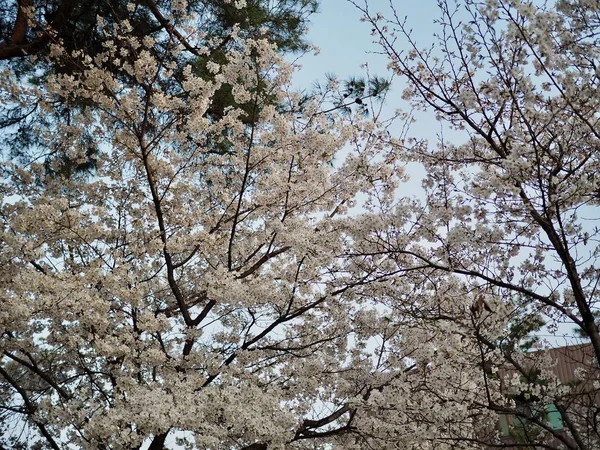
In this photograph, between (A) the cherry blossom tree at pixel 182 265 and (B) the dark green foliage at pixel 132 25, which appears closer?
(A) the cherry blossom tree at pixel 182 265

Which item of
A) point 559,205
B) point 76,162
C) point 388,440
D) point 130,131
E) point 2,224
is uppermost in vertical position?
point 76,162

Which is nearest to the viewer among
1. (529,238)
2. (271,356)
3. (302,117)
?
(529,238)

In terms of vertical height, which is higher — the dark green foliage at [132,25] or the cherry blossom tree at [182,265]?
the dark green foliage at [132,25]

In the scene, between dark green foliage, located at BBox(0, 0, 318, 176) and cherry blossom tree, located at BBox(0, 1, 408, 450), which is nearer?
cherry blossom tree, located at BBox(0, 1, 408, 450)

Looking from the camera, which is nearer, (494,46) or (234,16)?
(494,46)

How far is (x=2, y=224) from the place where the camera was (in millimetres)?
6219

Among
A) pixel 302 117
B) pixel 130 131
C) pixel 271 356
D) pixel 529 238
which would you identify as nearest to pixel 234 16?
pixel 302 117

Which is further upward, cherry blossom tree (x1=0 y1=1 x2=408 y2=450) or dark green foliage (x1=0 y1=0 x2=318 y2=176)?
dark green foliage (x1=0 y1=0 x2=318 y2=176)

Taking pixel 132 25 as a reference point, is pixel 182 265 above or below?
below

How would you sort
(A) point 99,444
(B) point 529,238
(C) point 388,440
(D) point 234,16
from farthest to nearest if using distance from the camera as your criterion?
(D) point 234,16 → (C) point 388,440 → (A) point 99,444 → (B) point 529,238

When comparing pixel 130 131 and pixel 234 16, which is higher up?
pixel 234 16

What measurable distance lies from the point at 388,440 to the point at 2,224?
4169 mm

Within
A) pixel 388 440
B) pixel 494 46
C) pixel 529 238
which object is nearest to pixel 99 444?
pixel 388 440

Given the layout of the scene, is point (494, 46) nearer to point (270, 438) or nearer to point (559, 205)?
point (559, 205)
